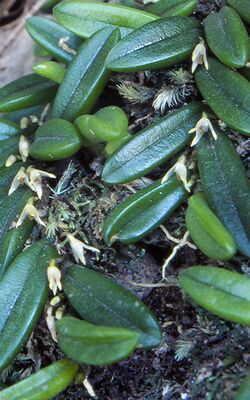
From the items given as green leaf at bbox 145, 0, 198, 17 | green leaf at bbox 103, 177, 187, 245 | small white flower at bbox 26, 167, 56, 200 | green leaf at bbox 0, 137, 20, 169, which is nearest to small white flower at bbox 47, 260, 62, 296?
green leaf at bbox 103, 177, 187, 245

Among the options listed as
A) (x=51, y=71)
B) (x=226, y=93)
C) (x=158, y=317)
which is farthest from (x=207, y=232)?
(x=51, y=71)

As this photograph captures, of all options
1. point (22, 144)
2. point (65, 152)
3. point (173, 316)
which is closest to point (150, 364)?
point (173, 316)

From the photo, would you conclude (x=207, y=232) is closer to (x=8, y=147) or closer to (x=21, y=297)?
(x=21, y=297)

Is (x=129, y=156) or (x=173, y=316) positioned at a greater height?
(x=129, y=156)

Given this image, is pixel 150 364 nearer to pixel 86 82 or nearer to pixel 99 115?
pixel 99 115

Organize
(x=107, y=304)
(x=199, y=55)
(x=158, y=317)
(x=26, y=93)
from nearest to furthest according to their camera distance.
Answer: (x=107, y=304) → (x=158, y=317) → (x=199, y=55) → (x=26, y=93)

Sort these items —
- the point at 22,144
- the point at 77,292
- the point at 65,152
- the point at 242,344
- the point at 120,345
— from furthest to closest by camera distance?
the point at 22,144 → the point at 65,152 → the point at 77,292 → the point at 242,344 → the point at 120,345
